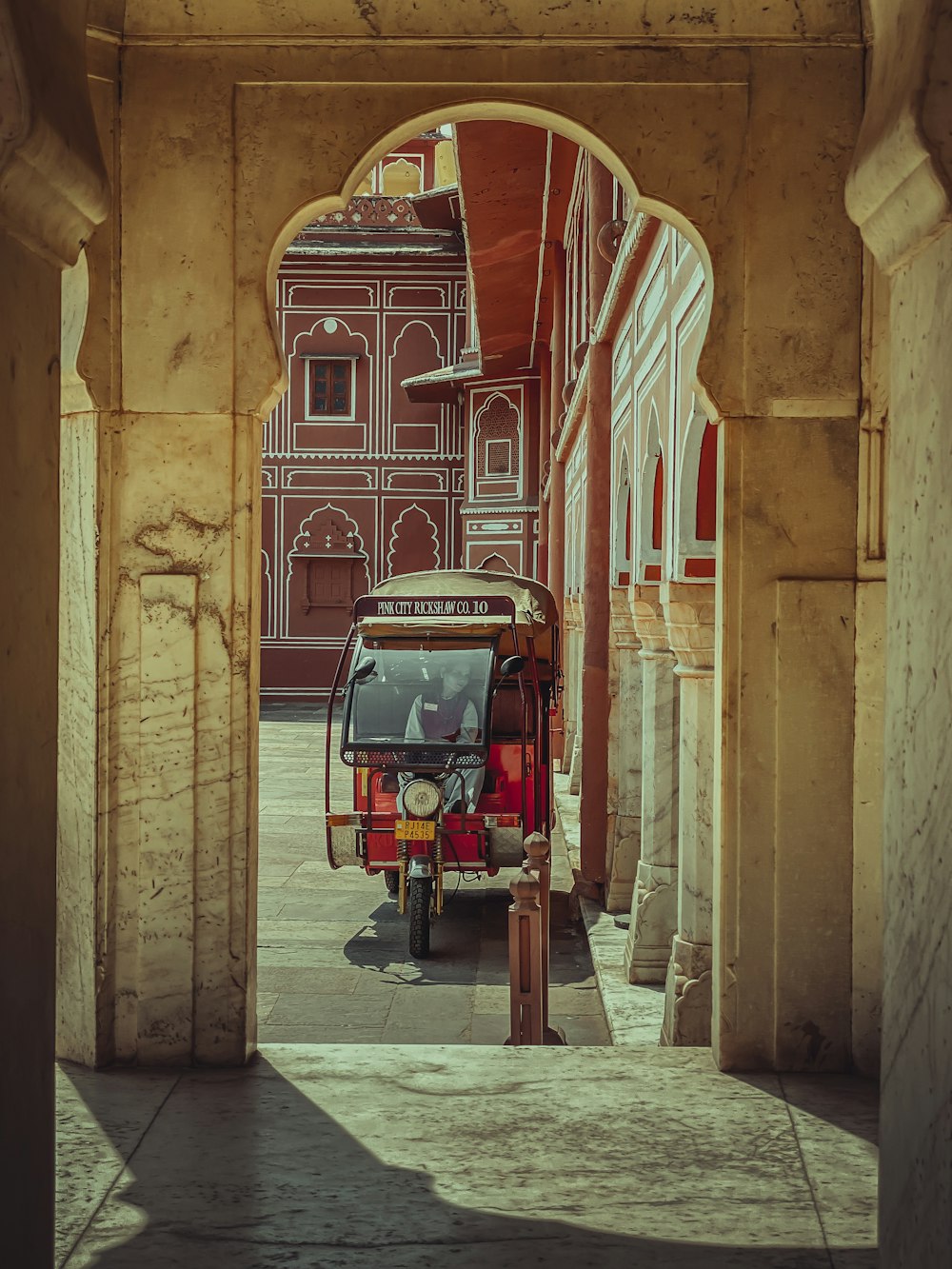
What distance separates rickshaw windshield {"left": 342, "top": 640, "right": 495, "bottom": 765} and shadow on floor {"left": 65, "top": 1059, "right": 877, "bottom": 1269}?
620 centimetres

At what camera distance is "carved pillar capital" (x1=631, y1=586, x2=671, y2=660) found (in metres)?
7.91

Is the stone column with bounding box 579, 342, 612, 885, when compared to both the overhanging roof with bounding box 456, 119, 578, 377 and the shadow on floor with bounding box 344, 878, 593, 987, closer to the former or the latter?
the shadow on floor with bounding box 344, 878, 593, 987

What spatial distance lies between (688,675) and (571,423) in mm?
8966

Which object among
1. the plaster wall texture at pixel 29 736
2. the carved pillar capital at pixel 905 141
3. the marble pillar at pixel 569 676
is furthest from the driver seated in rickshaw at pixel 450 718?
the carved pillar capital at pixel 905 141

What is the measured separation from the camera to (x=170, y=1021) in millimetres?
3881

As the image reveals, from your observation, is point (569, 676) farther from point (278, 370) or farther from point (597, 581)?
point (278, 370)

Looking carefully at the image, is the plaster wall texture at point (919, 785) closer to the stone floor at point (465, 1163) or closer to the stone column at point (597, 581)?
the stone floor at point (465, 1163)

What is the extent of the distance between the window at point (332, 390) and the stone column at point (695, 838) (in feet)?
75.5

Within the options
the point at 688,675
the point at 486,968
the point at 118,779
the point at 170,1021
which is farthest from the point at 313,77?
the point at 486,968

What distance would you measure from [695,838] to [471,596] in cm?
495

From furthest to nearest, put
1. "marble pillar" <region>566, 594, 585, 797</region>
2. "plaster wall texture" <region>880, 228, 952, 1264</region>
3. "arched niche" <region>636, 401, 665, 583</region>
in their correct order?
"marble pillar" <region>566, 594, 585, 797</region> < "arched niche" <region>636, 401, 665, 583</region> < "plaster wall texture" <region>880, 228, 952, 1264</region>

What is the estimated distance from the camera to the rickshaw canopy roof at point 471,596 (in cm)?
1034

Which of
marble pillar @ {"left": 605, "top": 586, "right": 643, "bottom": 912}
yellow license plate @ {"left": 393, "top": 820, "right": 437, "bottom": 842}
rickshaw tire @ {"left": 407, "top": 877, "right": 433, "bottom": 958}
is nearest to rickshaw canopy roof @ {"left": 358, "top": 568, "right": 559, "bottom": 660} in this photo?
marble pillar @ {"left": 605, "top": 586, "right": 643, "bottom": 912}

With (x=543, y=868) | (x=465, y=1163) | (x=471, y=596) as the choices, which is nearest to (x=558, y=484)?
(x=471, y=596)
